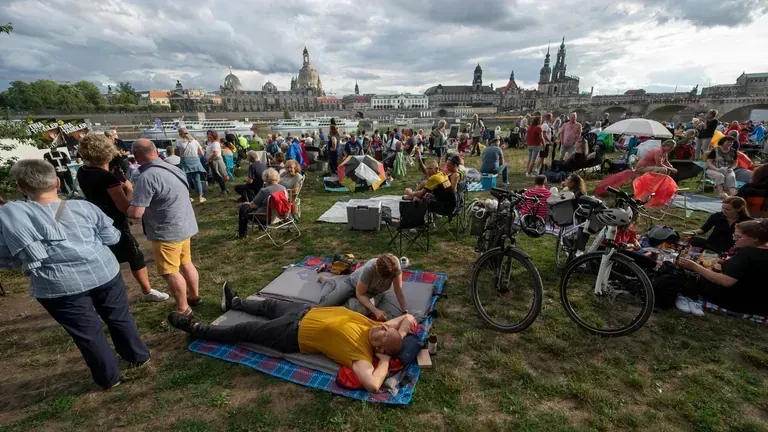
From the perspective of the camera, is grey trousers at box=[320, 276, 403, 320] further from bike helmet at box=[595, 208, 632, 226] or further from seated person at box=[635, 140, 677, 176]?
seated person at box=[635, 140, 677, 176]

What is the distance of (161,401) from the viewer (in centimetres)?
274

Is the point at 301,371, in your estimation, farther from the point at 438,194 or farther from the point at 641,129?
the point at 641,129

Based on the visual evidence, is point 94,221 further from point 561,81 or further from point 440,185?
point 561,81

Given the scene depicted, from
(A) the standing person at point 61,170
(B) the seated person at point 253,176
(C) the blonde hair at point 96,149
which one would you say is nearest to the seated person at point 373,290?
(C) the blonde hair at point 96,149

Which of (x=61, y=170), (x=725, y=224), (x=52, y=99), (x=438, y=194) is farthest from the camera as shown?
(x=52, y=99)

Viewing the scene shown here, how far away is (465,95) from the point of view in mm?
125000

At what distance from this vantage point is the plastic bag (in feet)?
20.3

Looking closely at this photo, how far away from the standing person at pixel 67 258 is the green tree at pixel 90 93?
116 metres

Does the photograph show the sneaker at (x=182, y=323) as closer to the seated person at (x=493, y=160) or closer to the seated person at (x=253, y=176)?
the seated person at (x=253, y=176)

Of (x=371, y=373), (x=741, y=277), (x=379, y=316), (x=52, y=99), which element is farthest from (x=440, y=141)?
(x=52, y=99)

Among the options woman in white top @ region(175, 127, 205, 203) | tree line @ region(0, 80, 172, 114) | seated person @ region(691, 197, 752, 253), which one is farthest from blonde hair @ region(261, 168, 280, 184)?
tree line @ region(0, 80, 172, 114)

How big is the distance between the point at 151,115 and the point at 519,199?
96242 millimetres

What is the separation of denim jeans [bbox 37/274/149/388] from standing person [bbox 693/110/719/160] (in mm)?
15726

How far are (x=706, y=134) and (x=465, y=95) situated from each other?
405 feet
